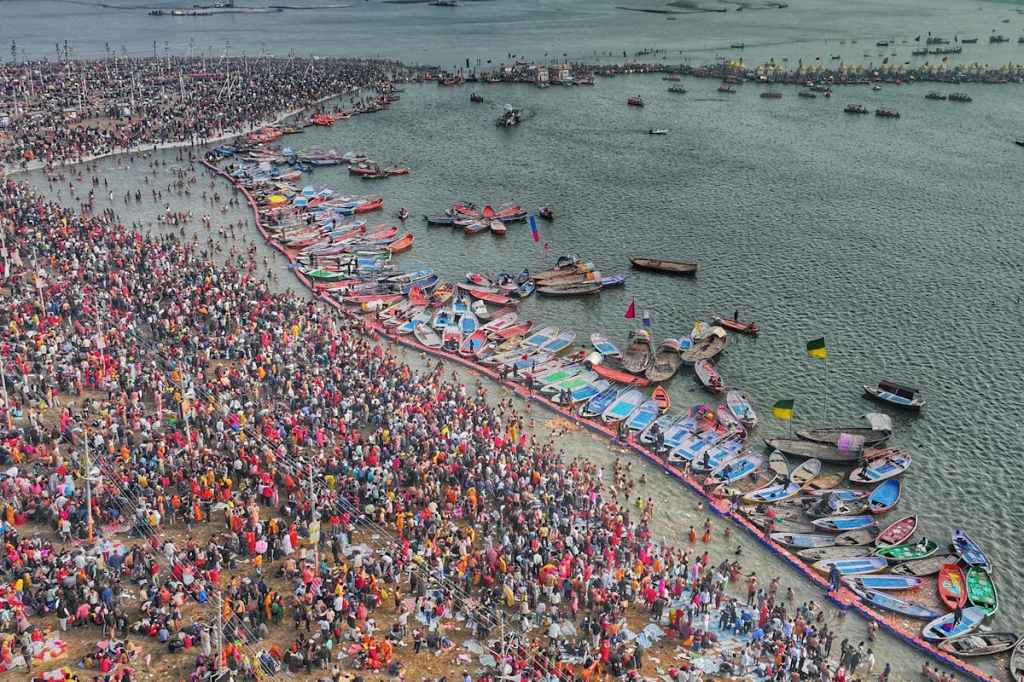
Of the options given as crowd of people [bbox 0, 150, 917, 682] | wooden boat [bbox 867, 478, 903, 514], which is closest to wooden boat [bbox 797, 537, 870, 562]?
crowd of people [bbox 0, 150, 917, 682]

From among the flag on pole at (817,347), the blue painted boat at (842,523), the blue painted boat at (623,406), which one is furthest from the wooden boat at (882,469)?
the blue painted boat at (623,406)

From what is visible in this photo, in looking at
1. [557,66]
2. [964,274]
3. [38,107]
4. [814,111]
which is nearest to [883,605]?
[964,274]

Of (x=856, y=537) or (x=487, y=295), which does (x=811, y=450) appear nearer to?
(x=856, y=537)

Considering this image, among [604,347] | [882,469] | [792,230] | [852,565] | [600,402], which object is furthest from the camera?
[792,230]

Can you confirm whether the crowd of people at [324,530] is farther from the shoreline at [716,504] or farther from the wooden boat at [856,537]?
the wooden boat at [856,537]

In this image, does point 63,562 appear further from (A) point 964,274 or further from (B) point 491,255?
(A) point 964,274

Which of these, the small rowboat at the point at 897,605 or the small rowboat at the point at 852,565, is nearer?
the small rowboat at the point at 897,605

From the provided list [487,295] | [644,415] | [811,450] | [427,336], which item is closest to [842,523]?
[811,450]
